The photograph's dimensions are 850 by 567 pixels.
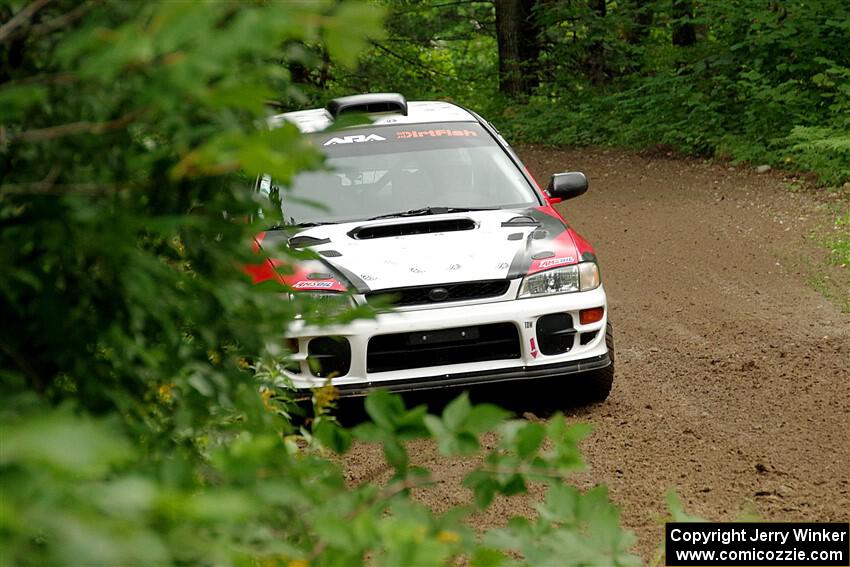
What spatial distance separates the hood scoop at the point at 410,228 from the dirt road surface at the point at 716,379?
1.25 metres

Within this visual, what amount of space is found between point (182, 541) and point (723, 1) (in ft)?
67.3

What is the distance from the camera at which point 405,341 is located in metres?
A: 6.45

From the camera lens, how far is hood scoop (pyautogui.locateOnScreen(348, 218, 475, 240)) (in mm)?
6816

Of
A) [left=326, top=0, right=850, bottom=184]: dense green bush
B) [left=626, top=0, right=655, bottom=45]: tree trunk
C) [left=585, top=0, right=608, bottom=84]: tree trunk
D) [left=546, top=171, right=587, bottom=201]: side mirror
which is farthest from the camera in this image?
[left=585, top=0, right=608, bottom=84]: tree trunk

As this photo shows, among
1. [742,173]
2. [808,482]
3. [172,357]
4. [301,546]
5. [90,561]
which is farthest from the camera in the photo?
[742,173]

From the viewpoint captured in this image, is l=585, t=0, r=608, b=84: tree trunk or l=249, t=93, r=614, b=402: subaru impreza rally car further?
l=585, t=0, r=608, b=84: tree trunk

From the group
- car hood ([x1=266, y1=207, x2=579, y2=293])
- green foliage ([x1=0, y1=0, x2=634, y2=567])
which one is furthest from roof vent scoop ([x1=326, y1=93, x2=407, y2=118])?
green foliage ([x1=0, y1=0, x2=634, y2=567])

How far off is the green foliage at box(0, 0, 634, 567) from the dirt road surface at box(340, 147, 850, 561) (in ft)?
1.81

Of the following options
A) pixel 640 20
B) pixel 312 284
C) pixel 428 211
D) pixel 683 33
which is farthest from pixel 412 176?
pixel 640 20

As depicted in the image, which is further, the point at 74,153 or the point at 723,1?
the point at 723,1

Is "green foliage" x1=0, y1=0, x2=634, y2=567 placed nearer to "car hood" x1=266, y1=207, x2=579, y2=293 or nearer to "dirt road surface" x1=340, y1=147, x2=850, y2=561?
"dirt road surface" x1=340, y1=147, x2=850, y2=561

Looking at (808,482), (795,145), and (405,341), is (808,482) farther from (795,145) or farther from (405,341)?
(795,145)

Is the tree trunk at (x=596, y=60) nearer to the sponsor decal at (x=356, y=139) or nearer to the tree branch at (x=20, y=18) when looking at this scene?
the sponsor decal at (x=356, y=139)

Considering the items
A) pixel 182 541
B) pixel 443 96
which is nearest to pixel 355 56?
pixel 182 541
